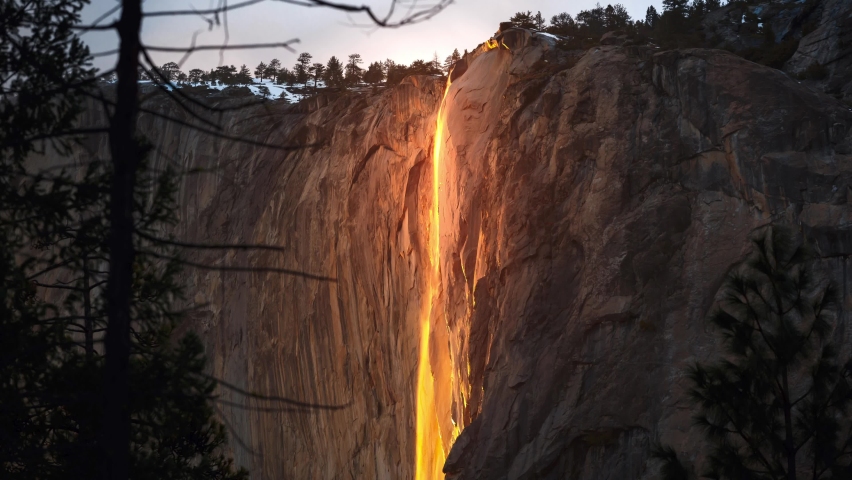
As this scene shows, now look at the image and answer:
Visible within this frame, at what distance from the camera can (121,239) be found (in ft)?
18.5

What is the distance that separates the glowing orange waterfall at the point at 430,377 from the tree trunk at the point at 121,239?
2139cm

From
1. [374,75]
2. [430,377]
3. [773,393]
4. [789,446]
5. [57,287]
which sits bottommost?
[430,377]

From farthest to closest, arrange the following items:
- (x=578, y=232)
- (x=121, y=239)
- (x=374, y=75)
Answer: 1. (x=374, y=75)
2. (x=578, y=232)
3. (x=121, y=239)

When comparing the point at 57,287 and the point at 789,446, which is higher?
the point at 57,287

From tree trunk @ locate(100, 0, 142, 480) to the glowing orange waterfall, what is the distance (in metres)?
21.4

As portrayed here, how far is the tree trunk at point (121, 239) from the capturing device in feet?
18.5

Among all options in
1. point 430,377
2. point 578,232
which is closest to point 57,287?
point 578,232

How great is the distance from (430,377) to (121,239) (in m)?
23.3

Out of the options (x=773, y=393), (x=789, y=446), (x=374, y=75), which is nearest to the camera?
(x=789, y=446)

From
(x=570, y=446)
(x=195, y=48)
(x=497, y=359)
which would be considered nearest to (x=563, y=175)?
(x=497, y=359)

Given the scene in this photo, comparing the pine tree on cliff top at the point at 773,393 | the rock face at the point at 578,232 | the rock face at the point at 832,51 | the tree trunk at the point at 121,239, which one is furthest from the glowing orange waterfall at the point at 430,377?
the tree trunk at the point at 121,239

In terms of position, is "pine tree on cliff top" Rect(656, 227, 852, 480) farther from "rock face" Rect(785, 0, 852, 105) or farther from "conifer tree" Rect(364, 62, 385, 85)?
"conifer tree" Rect(364, 62, 385, 85)

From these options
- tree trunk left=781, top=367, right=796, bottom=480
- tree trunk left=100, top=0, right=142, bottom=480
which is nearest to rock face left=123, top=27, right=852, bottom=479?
tree trunk left=781, top=367, right=796, bottom=480

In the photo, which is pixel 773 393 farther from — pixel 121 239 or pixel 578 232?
pixel 578 232
